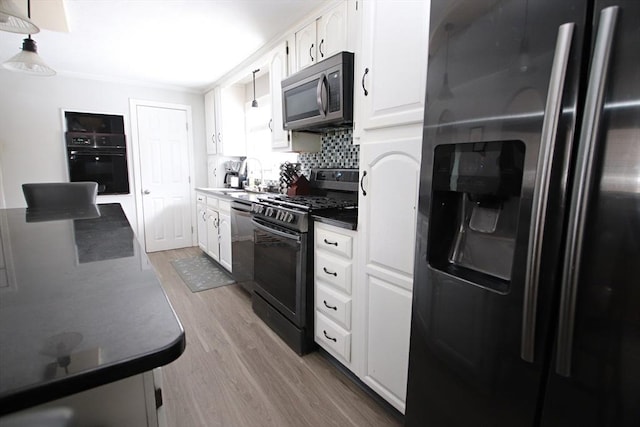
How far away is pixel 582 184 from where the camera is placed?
68 cm

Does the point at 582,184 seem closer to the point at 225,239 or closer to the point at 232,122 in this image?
the point at 225,239

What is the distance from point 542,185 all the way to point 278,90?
2459 mm

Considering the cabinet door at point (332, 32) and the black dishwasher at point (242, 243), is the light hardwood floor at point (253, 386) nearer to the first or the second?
the black dishwasher at point (242, 243)

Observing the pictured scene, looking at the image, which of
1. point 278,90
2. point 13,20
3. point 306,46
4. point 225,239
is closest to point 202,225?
point 225,239

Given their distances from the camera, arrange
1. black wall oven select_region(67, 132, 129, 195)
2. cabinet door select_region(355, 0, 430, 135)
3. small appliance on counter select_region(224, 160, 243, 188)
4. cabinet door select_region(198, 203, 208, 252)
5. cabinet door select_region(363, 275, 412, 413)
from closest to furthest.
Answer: cabinet door select_region(355, 0, 430, 135)
cabinet door select_region(363, 275, 412, 413)
black wall oven select_region(67, 132, 129, 195)
cabinet door select_region(198, 203, 208, 252)
small appliance on counter select_region(224, 160, 243, 188)

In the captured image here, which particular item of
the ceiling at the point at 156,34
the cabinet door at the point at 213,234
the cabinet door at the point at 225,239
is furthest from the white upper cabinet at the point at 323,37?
the cabinet door at the point at 213,234

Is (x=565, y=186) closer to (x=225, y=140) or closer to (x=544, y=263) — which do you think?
(x=544, y=263)

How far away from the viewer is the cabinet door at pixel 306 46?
7.74 feet

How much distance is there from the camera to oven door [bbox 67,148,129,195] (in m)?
3.93

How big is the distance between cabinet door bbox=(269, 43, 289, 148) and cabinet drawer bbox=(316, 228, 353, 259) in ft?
3.83

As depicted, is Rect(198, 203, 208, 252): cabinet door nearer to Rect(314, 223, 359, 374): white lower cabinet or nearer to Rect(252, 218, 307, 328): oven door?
Rect(252, 218, 307, 328): oven door

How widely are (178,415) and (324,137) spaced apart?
7.34 feet

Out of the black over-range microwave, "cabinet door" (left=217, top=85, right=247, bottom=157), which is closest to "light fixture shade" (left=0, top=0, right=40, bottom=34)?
the black over-range microwave

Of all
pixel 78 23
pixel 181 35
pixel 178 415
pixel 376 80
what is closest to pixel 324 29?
pixel 376 80
